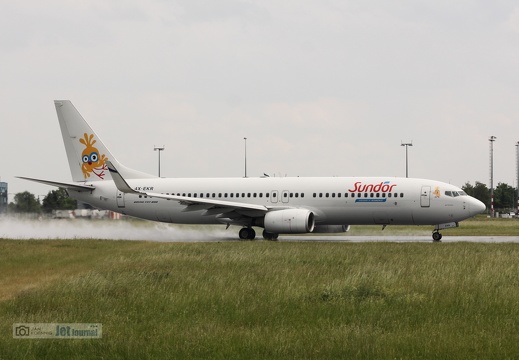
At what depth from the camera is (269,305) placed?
635 inches

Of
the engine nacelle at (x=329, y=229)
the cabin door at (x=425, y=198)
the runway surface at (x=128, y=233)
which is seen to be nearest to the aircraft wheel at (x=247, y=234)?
the runway surface at (x=128, y=233)

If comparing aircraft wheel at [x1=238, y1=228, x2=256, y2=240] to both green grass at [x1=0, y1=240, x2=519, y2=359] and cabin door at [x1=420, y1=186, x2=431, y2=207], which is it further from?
green grass at [x1=0, y1=240, x2=519, y2=359]

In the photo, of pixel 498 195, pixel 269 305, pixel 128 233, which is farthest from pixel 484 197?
pixel 269 305

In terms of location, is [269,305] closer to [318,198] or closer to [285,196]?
[318,198]

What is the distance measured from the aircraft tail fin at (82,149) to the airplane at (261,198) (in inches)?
2.4

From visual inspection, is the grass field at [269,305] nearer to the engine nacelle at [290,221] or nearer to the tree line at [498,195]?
the engine nacelle at [290,221]

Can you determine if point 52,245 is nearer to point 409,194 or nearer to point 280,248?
point 280,248

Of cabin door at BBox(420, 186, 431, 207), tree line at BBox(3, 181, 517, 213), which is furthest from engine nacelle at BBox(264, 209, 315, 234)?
tree line at BBox(3, 181, 517, 213)

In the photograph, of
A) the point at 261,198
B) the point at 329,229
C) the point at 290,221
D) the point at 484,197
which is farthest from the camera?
the point at 484,197

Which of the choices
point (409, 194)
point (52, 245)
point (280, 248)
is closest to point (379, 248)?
point (280, 248)

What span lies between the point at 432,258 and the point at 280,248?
7.28 metres

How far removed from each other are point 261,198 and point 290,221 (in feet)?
14.7

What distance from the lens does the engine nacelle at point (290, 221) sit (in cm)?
4100

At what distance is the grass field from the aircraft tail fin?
849 inches
